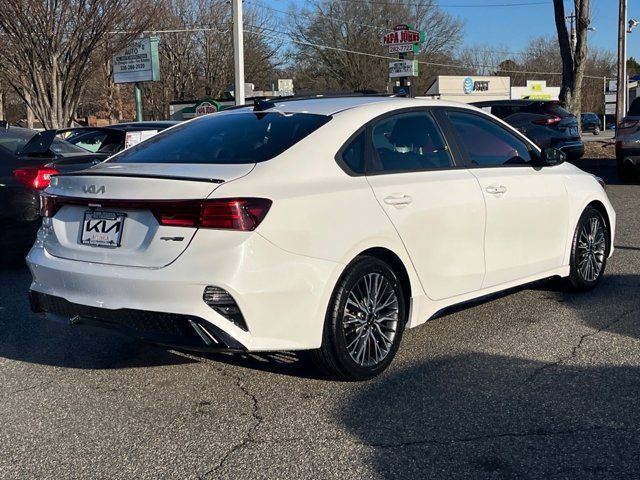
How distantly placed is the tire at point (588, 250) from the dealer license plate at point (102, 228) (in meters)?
3.76

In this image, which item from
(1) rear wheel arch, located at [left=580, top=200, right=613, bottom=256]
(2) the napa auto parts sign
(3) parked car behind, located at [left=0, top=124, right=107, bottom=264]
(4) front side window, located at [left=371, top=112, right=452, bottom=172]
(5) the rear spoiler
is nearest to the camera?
(5) the rear spoiler

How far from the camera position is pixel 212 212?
3740 mm

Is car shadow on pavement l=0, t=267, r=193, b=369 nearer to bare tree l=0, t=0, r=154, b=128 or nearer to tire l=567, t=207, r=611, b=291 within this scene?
tire l=567, t=207, r=611, b=291

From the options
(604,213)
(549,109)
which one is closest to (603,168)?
(549,109)

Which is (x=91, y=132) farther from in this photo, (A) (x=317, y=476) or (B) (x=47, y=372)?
(A) (x=317, y=476)

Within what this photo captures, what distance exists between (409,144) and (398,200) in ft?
1.90

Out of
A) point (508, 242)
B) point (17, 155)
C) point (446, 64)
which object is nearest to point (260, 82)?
point (446, 64)

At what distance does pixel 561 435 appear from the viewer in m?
3.62

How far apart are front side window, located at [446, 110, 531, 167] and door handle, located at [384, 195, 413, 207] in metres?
0.92

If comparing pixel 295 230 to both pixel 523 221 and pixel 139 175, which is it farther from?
pixel 523 221

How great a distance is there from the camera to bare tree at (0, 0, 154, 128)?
15422 mm

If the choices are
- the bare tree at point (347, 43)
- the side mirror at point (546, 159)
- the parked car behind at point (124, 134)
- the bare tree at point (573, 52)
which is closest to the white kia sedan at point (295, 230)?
the side mirror at point (546, 159)

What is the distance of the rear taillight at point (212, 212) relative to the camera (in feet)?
12.3

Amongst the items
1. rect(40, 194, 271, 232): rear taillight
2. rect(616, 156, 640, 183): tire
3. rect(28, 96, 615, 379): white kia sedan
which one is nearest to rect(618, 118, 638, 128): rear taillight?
rect(616, 156, 640, 183): tire
